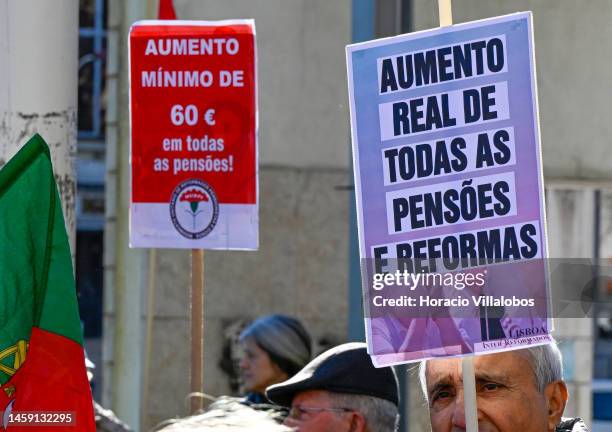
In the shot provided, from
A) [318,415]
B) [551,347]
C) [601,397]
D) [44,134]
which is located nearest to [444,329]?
[551,347]

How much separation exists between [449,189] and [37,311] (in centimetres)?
104

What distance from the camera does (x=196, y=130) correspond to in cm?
602

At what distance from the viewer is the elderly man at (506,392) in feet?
11.8

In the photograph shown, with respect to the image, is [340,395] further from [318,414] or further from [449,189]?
[449,189]

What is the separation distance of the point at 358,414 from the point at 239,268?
4.82m

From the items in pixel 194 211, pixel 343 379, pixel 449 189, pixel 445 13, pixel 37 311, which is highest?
pixel 445 13

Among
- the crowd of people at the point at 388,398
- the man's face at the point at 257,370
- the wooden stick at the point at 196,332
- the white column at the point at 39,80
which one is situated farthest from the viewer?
the man's face at the point at 257,370

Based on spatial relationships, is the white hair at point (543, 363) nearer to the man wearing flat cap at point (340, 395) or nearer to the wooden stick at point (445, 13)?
the man wearing flat cap at point (340, 395)

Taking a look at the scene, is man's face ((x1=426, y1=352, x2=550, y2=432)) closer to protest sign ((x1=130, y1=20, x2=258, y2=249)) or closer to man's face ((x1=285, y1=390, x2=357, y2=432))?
man's face ((x1=285, y1=390, x2=357, y2=432))

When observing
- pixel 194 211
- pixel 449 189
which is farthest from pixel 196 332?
pixel 449 189

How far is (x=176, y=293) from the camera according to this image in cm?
876

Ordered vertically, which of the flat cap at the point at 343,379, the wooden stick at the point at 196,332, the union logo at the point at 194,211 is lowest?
the flat cap at the point at 343,379
